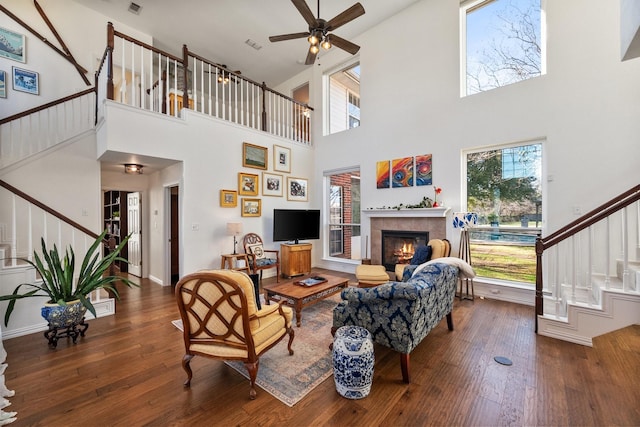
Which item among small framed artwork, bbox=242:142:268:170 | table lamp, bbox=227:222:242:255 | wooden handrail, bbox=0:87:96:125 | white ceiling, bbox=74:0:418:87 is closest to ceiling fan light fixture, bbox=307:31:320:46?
white ceiling, bbox=74:0:418:87

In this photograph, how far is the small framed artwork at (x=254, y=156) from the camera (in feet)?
17.9

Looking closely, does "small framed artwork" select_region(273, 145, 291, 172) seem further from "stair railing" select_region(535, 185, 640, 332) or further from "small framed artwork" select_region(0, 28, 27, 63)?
"stair railing" select_region(535, 185, 640, 332)

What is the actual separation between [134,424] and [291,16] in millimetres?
6667

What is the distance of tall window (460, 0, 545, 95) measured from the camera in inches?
161

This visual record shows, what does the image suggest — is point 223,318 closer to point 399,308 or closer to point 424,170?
point 399,308

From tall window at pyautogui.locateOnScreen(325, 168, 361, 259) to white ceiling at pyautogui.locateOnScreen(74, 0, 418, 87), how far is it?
306 centimetres

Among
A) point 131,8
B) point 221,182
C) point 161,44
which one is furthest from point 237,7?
point 221,182

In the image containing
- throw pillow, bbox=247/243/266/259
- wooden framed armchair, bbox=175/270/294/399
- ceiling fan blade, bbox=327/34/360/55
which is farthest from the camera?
throw pillow, bbox=247/243/266/259

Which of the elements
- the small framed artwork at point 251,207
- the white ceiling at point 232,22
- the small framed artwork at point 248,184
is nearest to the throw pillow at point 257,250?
the small framed artwork at point 251,207

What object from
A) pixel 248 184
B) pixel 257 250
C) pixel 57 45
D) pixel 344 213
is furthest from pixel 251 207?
pixel 57 45

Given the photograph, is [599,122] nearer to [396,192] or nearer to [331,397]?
[396,192]

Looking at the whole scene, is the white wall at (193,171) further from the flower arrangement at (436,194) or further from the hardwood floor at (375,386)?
the flower arrangement at (436,194)

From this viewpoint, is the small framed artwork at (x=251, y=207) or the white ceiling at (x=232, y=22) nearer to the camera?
the white ceiling at (x=232, y=22)

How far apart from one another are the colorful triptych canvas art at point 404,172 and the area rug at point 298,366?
329 centimetres
